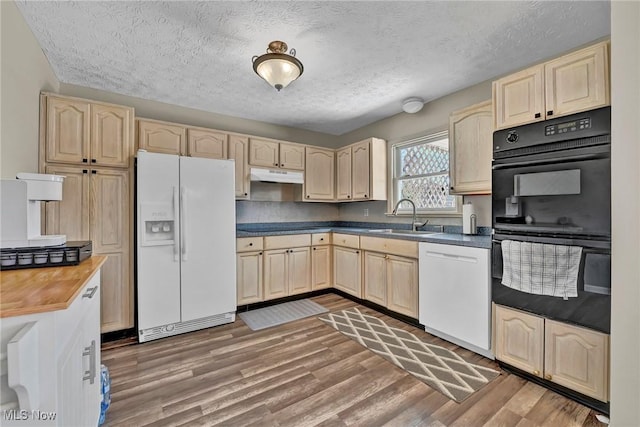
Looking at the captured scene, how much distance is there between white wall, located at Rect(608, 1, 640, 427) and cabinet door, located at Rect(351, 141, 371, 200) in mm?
2512

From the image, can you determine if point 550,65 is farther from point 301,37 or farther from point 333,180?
point 333,180

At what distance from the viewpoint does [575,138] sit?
1.71 m

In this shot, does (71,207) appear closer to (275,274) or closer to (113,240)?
(113,240)

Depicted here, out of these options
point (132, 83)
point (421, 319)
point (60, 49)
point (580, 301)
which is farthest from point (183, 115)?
point (580, 301)

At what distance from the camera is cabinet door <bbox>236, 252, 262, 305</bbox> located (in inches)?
125

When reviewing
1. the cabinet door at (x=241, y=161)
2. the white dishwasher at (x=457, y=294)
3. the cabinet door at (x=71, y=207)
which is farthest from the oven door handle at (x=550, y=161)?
the cabinet door at (x=71, y=207)

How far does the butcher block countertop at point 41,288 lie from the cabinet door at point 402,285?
2495mm

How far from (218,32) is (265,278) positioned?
8.20 ft

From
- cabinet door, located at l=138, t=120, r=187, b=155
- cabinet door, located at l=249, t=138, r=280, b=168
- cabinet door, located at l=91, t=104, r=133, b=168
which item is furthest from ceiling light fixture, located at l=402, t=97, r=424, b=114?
cabinet door, located at l=91, t=104, r=133, b=168

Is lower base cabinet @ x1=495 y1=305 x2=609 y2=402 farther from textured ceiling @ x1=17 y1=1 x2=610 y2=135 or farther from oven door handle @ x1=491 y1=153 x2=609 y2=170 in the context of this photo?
textured ceiling @ x1=17 y1=1 x2=610 y2=135

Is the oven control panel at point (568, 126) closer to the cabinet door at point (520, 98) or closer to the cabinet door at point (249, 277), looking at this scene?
the cabinet door at point (520, 98)

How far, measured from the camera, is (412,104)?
3.23 meters

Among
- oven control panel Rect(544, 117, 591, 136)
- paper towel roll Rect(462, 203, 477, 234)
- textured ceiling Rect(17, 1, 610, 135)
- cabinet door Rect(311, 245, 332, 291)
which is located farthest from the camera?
cabinet door Rect(311, 245, 332, 291)

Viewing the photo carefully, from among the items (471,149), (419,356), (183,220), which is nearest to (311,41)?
(471,149)
